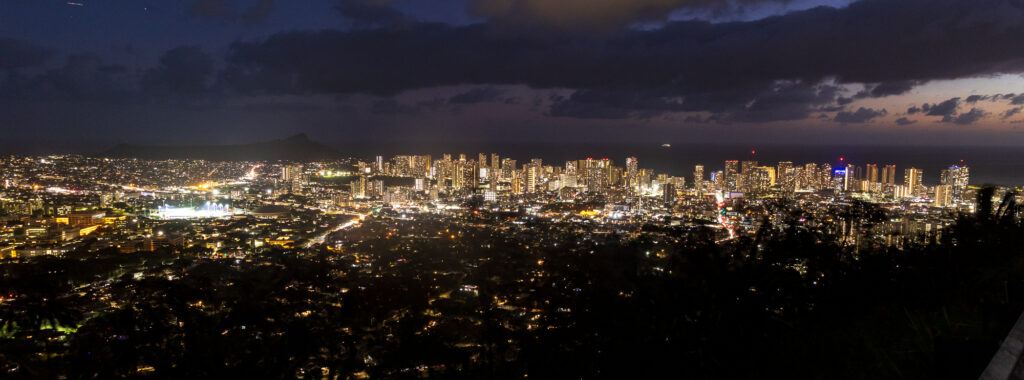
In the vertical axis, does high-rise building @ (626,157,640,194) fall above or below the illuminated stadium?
above

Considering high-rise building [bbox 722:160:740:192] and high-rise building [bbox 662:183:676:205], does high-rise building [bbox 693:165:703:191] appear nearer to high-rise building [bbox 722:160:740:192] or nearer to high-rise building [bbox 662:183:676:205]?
high-rise building [bbox 662:183:676:205]

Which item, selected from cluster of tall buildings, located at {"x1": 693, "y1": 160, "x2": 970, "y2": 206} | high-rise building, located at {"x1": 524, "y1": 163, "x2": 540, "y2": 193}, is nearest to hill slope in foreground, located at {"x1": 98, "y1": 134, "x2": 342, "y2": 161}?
high-rise building, located at {"x1": 524, "y1": 163, "x2": 540, "y2": 193}

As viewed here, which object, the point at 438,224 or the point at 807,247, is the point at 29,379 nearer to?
the point at 807,247

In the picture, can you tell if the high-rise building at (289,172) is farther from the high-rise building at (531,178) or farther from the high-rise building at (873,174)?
the high-rise building at (873,174)

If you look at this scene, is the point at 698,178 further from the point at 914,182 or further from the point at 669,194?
the point at 914,182

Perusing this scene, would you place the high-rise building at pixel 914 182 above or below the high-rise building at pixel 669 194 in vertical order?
above

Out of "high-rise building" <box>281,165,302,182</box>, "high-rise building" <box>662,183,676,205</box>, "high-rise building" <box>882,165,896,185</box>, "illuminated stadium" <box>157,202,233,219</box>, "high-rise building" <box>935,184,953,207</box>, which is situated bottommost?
"illuminated stadium" <box>157,202,233,219</box>

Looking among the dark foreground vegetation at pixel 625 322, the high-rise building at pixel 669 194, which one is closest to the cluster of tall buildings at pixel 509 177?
the high-rise building at pixel 669 194
